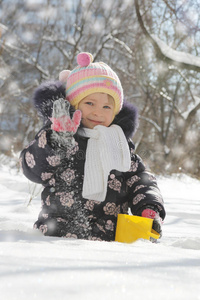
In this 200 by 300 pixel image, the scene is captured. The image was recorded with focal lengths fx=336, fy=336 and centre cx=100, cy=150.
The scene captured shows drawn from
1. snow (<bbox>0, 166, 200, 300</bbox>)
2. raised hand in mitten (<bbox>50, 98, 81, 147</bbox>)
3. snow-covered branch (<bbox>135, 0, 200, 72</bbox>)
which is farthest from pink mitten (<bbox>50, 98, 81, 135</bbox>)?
snow-covered branch (<bbox>135, 0, 200, 72</bbox>)

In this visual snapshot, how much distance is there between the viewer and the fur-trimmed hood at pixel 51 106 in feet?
6.34

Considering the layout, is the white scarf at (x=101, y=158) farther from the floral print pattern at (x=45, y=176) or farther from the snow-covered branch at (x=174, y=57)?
the snow-covered branch at (x=174, y=57)

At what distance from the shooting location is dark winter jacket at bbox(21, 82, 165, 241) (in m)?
1.79

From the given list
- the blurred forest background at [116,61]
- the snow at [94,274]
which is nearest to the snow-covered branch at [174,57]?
the blurred forest background at [116,61]

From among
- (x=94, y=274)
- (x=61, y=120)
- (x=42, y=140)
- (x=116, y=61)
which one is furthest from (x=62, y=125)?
(x=116, y=61)

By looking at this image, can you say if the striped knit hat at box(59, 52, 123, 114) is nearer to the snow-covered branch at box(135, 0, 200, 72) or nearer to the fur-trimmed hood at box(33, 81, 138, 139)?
the fur-trimmed hood at box(33, 81, 138, 139)

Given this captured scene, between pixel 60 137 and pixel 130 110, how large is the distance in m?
0.75

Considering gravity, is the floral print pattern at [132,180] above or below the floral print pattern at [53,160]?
below

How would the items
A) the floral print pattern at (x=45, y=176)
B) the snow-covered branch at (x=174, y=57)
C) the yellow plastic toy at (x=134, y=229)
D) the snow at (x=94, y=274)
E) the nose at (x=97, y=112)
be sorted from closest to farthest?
the snow at (x=94, y=274), the yellow plastic toy at (x=134, y=229), the floral print pattern at (x=45, y=176), the nose at (x=97, y=112), the snow-covered branch at (x=174, y=57)

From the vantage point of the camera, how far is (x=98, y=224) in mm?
1851

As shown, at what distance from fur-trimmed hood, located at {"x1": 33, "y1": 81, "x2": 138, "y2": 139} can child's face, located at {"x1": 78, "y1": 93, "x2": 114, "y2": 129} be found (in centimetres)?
9

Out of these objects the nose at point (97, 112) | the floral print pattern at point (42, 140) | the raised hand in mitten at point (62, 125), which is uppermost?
the nose at point (97, 112)

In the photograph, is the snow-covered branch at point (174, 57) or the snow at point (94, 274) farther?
the snow-covered branch at point (174, 57)

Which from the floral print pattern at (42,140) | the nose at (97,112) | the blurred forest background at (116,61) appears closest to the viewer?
the floral print pattern at (42,140)
